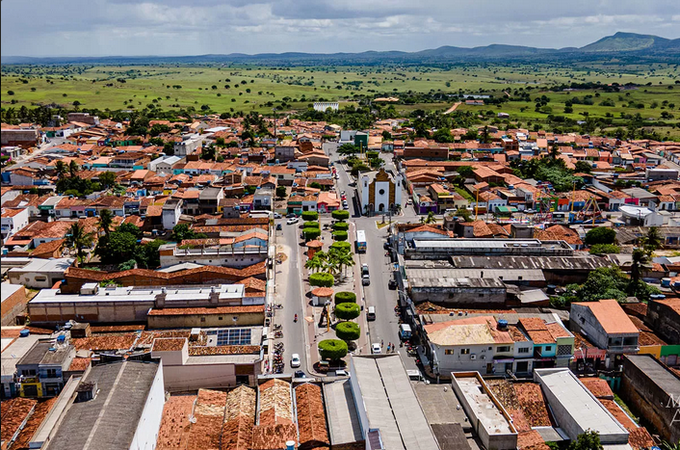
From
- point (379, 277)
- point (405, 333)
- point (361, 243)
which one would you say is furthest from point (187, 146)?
point (405, 333)

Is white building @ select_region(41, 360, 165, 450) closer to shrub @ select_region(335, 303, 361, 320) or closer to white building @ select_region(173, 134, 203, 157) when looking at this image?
shrub @ select_region(335, 303, 361, 320)

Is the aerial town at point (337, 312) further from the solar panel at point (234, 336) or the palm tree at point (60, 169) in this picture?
the palm tree at point (60, 169)

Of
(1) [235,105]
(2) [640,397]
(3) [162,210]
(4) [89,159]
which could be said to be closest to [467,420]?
(2) [640,397]

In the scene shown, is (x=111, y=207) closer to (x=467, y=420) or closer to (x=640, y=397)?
(x=467, y=420)

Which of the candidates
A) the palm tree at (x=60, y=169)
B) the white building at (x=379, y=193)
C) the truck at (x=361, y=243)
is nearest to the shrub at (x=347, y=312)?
the truck at (x=361, y=243)

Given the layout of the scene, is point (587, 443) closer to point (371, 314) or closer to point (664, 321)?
point (664, 321)
